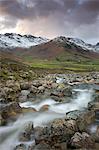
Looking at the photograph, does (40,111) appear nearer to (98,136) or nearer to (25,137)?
(25,137)

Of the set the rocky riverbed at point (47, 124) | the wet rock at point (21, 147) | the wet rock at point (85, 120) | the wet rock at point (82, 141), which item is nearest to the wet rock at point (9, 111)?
the rocky riverbed at point (47, 124)

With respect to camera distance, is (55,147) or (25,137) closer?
(55,147)

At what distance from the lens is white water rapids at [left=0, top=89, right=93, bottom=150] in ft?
57.3

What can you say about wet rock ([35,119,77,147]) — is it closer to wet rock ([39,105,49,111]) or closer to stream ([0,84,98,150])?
stream ([0,84,98,150])

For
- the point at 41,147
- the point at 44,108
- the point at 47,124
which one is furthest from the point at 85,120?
the point at 44,108

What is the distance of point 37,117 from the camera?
21.2 m

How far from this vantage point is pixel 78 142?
15.1 meters

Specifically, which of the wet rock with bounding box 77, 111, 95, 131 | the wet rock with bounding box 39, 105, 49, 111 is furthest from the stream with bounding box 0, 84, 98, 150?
the wet rock with bounding box 77, 111, 95, 131

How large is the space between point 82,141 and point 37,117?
647 cm

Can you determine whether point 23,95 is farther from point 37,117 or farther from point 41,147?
point 41,147

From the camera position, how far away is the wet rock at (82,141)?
15.1 m

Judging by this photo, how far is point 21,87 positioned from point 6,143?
16.8 meters

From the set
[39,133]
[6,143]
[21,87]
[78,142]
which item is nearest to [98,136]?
[78,142]

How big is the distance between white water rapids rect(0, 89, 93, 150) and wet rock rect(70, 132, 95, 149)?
3343 mm
